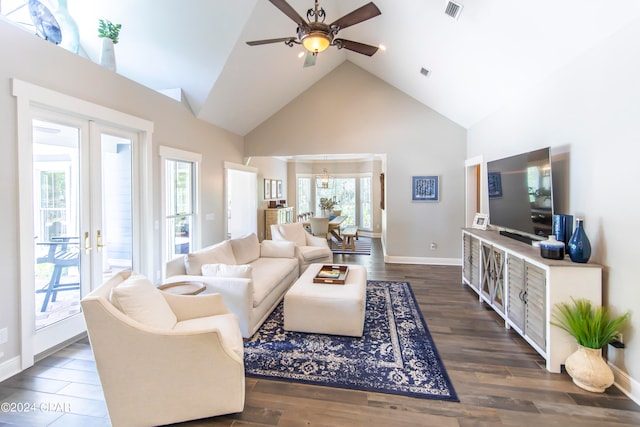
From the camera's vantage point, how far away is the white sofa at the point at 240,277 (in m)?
2.96

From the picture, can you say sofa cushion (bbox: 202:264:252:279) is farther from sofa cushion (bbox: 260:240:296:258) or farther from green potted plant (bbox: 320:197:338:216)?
green potted plant (bbox: 320:197:338:216)

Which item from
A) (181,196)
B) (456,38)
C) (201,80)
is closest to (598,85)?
(456,38)

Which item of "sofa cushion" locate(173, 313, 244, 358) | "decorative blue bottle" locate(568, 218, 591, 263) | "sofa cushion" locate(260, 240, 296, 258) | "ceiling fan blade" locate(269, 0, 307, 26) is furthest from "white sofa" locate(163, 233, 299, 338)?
"decorative blue bottle" locate(568, 218, 591, 263)

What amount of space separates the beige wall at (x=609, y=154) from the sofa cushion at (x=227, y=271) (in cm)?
306

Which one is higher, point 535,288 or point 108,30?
point 108,30

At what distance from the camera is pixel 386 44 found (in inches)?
181

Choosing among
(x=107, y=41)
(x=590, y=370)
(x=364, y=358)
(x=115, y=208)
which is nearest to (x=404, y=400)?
(x=364, y=358)

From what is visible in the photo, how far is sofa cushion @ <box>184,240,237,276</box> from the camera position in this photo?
3.24 meters

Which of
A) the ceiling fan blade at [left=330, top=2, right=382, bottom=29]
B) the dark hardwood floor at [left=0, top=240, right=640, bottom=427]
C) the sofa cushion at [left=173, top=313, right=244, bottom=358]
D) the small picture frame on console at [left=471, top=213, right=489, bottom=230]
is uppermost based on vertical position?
the ceiling fan blade at [left=330, top=2, right=382, bottom=29]

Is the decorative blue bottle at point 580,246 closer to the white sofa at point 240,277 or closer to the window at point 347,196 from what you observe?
the white sofa at point 240,277

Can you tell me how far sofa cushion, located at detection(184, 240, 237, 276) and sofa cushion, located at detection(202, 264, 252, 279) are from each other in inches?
5.4

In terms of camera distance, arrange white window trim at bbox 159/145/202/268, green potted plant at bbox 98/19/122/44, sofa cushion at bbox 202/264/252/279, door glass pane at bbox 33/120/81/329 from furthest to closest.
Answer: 1. white window trim at bbox 159/145/202/268
2. green potted plant at bbox 98/19/122/44
3. sofa cushion at bbox 202/264/252/279
4. door glass pane at bbox 33/120/81/329

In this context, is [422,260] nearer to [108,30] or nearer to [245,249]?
[245,249]

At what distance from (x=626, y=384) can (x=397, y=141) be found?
4794 millimetres
